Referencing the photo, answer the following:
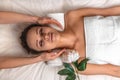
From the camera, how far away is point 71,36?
186cm

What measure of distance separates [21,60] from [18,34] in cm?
28

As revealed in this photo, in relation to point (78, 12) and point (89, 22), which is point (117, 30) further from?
point (78, 12)

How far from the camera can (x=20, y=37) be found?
6.09ft

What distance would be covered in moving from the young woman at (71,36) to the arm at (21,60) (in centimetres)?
5

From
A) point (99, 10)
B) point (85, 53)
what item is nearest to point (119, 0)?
point (99, 10)

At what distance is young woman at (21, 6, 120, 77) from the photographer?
170cm

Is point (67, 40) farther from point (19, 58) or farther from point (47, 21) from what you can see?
point (19, 58)

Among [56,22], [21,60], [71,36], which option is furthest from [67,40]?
[21,60]

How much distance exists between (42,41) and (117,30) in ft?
1.73

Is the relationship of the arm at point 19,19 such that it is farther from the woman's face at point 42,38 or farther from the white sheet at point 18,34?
the white sheet at point 18,34

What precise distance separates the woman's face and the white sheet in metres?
0.22

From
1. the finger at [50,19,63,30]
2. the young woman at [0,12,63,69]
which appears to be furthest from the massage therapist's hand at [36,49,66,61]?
the finger at [50,19,63,30]

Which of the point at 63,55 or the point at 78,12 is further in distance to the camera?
the point at 78,12

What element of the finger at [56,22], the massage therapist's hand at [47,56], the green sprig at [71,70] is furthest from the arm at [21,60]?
the finger at [56,22]
